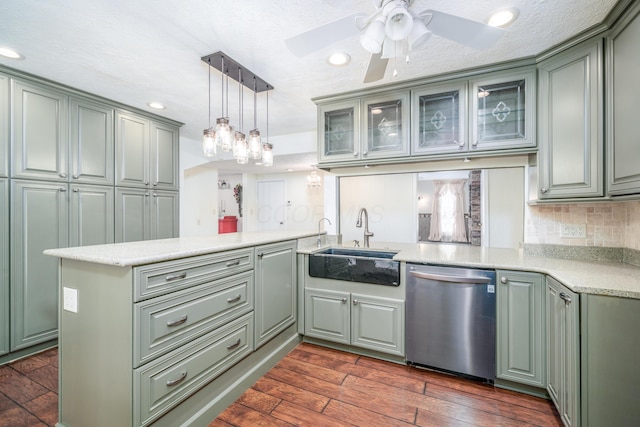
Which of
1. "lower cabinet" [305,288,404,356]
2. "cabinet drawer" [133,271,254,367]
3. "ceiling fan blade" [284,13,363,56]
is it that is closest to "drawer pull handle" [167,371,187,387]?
"cabinet drawer" [133,271,254,367]

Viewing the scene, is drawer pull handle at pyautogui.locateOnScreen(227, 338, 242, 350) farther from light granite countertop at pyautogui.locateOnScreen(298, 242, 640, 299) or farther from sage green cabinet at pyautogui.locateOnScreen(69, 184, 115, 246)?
sage green cabinet at pyautogui.locateOnScreen(69, 184, 115, 246)

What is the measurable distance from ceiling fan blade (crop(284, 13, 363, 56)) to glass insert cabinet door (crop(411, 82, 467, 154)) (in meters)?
1.25

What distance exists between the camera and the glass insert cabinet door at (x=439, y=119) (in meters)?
2.23

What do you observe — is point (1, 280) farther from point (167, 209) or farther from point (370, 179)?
point (370, 179)

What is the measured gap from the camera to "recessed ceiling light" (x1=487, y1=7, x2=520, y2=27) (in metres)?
1.50

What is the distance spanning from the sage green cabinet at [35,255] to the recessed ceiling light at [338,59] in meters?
2.57

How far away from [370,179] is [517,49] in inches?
90.5

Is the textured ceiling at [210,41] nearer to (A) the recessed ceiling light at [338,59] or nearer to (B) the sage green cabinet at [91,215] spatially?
(A) the recessed ceiling light at [338,59]

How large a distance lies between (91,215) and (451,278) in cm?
325

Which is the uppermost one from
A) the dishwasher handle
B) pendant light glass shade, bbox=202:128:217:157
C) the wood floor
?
pendant light glass shade, bbox=202:128:217:157

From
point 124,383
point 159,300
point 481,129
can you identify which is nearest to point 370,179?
point 481,129

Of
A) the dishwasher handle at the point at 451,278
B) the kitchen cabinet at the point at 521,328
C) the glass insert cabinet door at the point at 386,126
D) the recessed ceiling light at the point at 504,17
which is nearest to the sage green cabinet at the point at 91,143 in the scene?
the glass insert cabinet door at the point at 386,126

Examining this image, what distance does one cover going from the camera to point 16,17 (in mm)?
1582

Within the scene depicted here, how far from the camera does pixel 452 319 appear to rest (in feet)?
6.64
